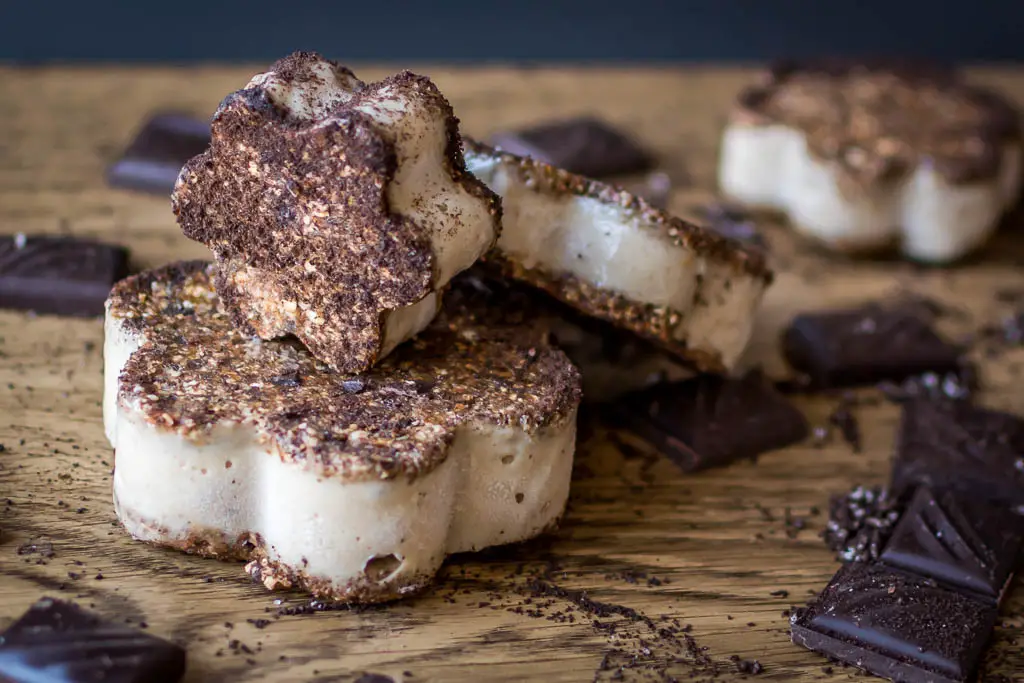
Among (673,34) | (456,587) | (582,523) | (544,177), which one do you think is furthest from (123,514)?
(673,34)

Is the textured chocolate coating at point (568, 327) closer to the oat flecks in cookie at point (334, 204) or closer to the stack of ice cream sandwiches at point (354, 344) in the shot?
the stack of ice cream sandwiches at point (354, 344)

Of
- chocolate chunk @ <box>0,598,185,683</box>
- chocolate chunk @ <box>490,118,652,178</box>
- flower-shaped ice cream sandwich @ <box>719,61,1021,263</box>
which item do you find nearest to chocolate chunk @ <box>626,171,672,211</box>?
chocolate chunk @ <box>490,118,652,178</box>

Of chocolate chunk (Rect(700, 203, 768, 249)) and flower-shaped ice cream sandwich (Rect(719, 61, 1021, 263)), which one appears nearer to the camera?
flower-shaped ice cream sandwich (Rect(719, 61, 1021, 263))

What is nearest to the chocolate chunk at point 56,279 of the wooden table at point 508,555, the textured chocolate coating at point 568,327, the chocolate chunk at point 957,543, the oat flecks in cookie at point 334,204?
the wooden table at point 508,555

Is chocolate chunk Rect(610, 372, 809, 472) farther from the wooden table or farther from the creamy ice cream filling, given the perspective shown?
the creamy ice cream filling

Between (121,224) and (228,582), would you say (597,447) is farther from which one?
(121,224)

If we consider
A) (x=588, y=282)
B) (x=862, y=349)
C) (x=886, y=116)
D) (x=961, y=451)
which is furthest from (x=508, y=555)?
(x=886, y=116)

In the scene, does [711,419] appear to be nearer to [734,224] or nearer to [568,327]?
[568,327]
